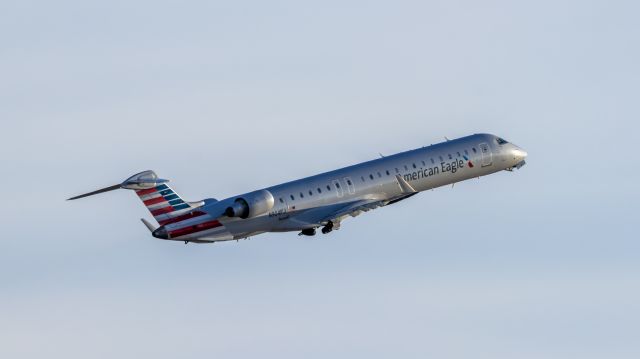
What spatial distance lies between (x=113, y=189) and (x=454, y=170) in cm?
2492

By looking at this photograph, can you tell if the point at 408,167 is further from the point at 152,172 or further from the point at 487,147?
the point at 152,172

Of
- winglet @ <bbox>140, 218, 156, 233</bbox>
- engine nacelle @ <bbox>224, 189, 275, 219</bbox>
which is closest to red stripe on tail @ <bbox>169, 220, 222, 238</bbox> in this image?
engine nacelle @ <bbox>224, 189, 275, 219</bbox>

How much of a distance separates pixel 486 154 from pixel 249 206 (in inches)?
850

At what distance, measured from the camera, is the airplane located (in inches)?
4087

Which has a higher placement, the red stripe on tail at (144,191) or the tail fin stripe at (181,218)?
the red stripe on tail at (144,191)

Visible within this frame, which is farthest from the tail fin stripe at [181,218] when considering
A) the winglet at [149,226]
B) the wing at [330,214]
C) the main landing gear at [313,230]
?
the main landing gear at [313,230]

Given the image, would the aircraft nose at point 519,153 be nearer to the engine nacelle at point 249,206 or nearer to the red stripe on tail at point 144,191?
the engine nacelle at point 249,206

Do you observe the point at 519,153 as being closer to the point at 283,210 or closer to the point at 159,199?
the point at 283,210

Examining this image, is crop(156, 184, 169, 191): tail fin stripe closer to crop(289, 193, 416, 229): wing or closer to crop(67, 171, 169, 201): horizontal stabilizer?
crop(67, 171, 169, 201): horizontal stabilizer

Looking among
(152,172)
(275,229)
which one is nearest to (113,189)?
(152,172)

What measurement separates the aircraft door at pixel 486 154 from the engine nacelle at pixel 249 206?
19.7 meters

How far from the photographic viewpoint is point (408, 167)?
371ft

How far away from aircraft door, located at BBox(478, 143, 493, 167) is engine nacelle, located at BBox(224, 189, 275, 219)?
1968cm

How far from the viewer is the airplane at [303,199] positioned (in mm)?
103812
